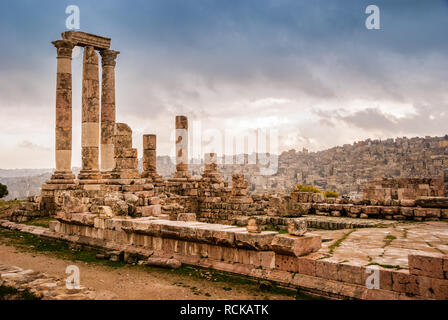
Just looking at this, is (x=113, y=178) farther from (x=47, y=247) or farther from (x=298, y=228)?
(x=298, y=228)

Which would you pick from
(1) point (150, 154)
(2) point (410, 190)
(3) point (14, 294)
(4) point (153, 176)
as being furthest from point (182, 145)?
(3) point (14, 294)

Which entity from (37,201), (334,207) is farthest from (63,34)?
(334,207)

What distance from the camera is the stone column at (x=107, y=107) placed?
802 inches

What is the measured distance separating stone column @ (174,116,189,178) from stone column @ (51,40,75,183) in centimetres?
647

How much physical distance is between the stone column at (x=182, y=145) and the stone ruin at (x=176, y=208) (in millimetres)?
60

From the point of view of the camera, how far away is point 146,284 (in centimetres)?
656

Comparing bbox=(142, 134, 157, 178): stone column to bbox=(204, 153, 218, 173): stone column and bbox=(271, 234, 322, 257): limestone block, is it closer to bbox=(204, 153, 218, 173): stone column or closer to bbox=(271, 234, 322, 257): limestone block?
bbox=(204, 153, 218, 173): stone column

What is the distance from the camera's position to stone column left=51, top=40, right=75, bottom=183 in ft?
59.7

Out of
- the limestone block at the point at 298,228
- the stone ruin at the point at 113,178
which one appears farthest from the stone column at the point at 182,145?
the limestone block at the point at 298,228

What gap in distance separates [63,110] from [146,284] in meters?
14.0

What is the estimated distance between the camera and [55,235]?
37.6 feet

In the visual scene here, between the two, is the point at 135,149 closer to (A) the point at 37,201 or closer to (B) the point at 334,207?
(A) the point at 37,201

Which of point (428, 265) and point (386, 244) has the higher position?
point (428, 265)
